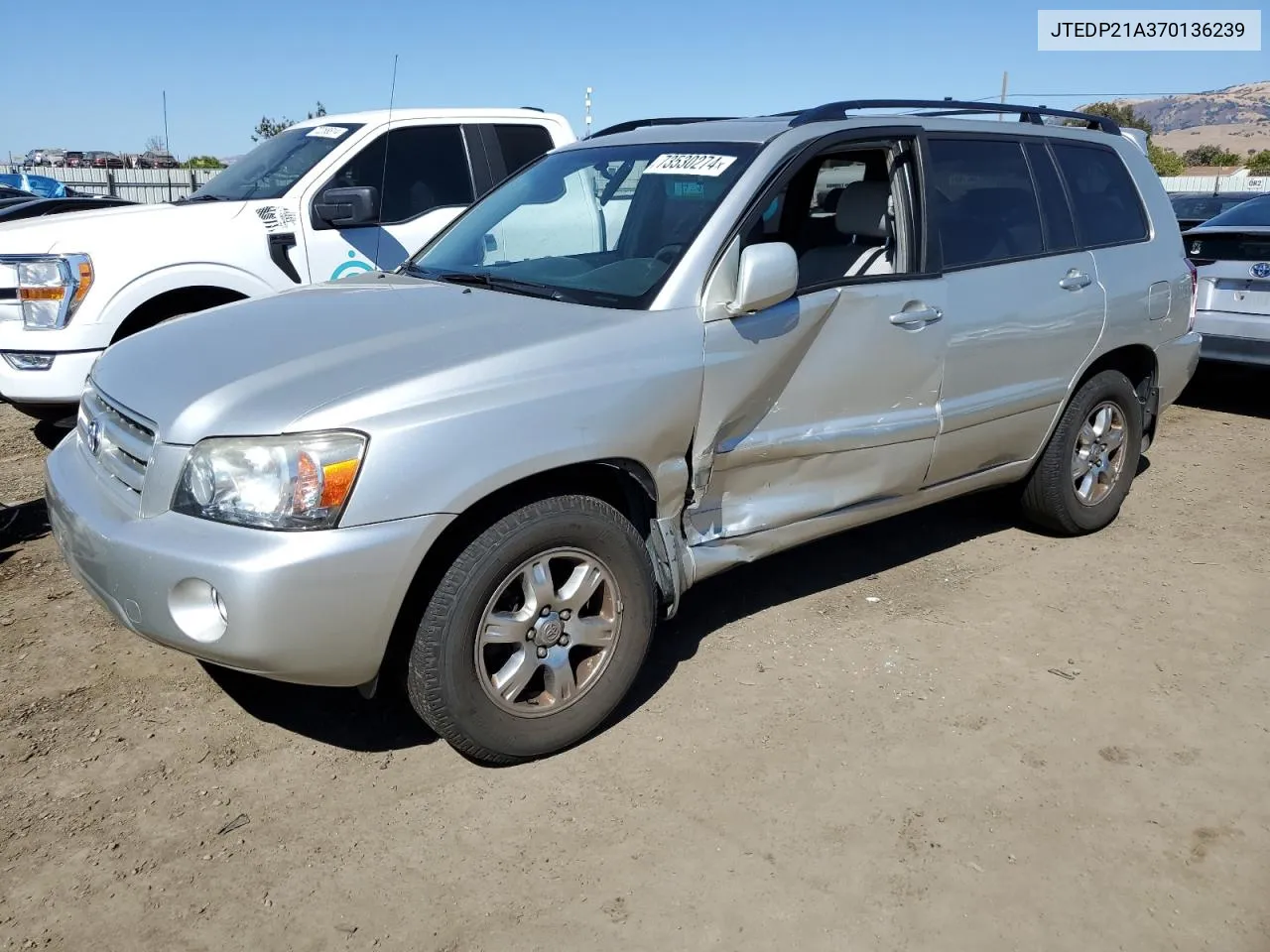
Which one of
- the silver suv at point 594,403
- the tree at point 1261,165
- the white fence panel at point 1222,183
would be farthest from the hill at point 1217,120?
the silver suv at point 594,403

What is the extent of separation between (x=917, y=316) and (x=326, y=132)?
13.6 feet

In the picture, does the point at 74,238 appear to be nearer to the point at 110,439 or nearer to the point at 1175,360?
the point at 110,439

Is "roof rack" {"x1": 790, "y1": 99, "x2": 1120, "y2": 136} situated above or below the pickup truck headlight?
above

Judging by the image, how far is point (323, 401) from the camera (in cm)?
274

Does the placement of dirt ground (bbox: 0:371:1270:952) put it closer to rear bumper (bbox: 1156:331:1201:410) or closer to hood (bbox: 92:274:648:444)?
hood (bbox: 92:274:648:444)

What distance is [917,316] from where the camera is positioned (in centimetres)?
394

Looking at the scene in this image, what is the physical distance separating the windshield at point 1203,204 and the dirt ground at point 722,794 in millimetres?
11135

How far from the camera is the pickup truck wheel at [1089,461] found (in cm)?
484

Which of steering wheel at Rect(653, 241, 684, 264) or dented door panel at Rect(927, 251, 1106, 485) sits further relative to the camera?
dented door panel at Rect(927, 251, 1106, 485)

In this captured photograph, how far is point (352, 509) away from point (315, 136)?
179 inches

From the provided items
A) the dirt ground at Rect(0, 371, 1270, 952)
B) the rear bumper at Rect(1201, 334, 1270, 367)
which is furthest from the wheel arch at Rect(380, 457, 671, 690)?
the rear bumper at Rect(1201, 334, 1270, 367)

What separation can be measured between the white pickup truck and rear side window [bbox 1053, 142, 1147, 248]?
2.87 metres

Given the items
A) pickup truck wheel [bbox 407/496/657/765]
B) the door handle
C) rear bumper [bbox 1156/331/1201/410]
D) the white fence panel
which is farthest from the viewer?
the white fence panel

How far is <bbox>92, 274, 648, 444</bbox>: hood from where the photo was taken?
2.78 metres
